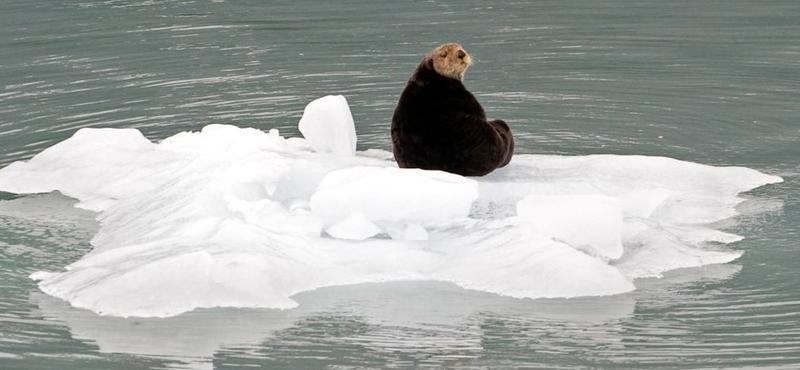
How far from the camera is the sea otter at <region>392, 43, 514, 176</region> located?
5.36 metres

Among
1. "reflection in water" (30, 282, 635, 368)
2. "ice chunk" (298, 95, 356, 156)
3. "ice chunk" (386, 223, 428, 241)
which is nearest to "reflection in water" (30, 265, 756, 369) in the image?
"reflection in water" (30, 282, 635, 368)

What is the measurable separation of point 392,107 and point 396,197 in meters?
2.20

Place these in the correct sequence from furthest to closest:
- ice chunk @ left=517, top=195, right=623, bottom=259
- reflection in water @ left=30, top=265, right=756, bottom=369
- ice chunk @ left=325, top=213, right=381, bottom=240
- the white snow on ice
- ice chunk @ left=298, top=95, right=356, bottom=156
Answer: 1. ice chunk @ left=298, top=95, right=356, bottom=156
2. ice chunk @ left=325, top=213, right=381, bottom=240
3. ice chunk @ left=517, top=195, right=623, bottom=259
4. the white snow on ice
5. reflection in water @ left=30, top=265, right=756, bottom=369

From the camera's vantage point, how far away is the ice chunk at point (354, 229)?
16.0ft

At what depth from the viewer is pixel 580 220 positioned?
4.80 meters

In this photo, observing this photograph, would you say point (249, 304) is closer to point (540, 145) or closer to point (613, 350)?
point (613, 350)

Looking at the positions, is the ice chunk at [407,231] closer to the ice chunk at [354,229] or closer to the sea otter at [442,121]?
the ice chunk at [354,229]

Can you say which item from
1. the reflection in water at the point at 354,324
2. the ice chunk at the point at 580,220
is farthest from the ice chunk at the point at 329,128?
the reflection in water at the point at 354,324

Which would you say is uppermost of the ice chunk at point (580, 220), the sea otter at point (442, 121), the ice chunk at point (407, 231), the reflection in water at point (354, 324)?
the sea otter at point (442, 121)

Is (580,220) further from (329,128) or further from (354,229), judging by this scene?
(329,128)

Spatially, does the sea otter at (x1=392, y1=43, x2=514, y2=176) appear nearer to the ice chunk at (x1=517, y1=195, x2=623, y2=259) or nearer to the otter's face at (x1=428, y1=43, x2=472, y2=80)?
the otter's face at (x1=428, y1=43, x2=472, y2=80)

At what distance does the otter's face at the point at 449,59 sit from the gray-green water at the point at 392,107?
3.29 feet

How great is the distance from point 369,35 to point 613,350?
15.7 feet

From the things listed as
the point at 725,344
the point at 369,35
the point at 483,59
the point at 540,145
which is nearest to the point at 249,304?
the point at 725,344
